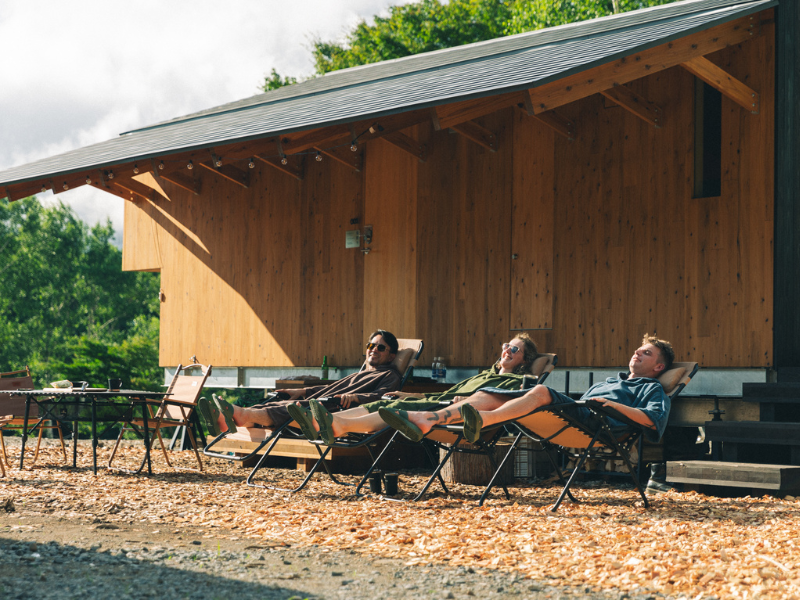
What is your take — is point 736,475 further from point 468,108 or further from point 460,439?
point 468,108

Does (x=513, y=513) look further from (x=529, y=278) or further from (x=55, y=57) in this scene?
(x=55, y=57)

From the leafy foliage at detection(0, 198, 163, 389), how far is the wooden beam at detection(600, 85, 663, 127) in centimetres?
2941

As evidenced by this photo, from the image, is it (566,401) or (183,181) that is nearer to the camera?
(566,401)

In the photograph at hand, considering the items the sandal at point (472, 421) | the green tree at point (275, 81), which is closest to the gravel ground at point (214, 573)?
the sandal at point (472, 421)

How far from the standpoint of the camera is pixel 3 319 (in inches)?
1362

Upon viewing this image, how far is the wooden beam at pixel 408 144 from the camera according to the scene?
25.5ft

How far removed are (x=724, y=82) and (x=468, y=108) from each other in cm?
180

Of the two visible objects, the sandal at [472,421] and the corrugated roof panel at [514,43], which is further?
the corrugated roof panel at [514,43]

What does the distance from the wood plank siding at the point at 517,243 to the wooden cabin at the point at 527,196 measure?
2cm

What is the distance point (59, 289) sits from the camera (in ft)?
120

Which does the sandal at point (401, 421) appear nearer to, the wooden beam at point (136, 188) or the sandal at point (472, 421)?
the sandal at point (472, 421)

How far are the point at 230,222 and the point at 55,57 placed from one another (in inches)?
5249

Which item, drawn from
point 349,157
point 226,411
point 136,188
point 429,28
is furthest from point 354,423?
point 429,28

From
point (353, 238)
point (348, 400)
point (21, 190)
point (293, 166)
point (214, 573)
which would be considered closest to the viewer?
point (214, 573)
